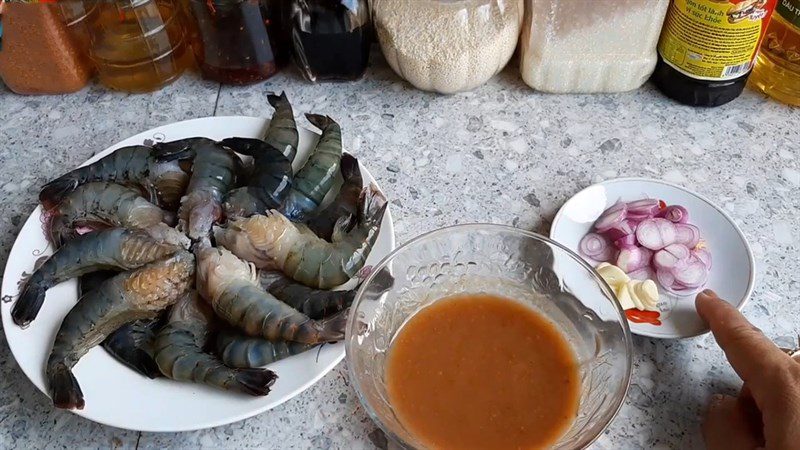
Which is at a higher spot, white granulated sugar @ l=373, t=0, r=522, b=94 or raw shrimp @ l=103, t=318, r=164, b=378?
white granulated sugar @ l=373, t=0, r=522, b=94

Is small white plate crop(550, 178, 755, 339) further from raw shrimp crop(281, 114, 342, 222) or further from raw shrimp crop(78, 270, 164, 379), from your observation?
raw shrimp crop(78, 270, 164, 379)

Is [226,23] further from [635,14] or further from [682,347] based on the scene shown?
[682,347]

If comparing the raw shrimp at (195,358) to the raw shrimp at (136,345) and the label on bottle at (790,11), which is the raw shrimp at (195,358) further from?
the label on bottle at (790,11)

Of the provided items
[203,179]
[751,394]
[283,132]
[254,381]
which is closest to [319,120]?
[283,132]

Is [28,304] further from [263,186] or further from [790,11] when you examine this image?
[790,11]

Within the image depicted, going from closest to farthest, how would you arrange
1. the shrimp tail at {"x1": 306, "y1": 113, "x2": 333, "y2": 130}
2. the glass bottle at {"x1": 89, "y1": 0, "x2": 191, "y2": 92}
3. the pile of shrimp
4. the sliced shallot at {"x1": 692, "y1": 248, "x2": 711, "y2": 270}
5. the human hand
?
the human hand
the pile of shrimp
the sliced shallot at {"x1": 692, "y1": 248, "x2": 711, "y2": 270}
the shrimp tail at {"x1": 306, "y1": 113, "x2": 333, "y2": 130}
the glass bottle at {"x1": 89, "y1": 0, "x2": 191, "y2": 92}

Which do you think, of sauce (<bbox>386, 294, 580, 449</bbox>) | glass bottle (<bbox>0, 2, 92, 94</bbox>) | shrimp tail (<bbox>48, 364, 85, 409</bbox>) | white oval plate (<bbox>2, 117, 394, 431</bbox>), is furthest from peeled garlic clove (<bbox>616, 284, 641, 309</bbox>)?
glass bottle (<bbox>0, 2, 92, 94</bbox>)

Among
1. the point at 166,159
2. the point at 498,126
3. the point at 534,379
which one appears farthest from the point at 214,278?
the point at 498,126

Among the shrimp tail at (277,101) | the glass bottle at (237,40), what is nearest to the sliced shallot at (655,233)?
the shrimp tail at (277,101)

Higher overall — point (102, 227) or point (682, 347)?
point (102, 227)
